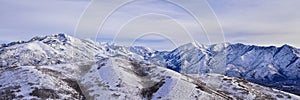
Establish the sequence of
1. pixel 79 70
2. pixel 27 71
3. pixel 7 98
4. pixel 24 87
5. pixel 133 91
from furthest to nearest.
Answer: pixel 79 70, pixel 27 71, pixel 133 91, pixel 24 87, pixel 7 98

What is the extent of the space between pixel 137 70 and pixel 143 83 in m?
15.1

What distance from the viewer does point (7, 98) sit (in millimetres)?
77812

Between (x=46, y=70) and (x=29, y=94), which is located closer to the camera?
(x=29, y=94)

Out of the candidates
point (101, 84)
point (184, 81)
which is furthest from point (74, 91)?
point (184, 81)

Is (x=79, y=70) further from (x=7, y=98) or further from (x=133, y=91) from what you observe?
(x=7, y=98)

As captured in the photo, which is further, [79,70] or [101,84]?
[79,70]

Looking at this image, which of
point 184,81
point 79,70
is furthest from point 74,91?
point 184,81

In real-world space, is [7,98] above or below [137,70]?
below

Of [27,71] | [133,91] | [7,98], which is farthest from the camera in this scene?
[27,71]

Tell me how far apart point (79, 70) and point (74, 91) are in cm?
2168

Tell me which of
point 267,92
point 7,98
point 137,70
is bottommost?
point 267,92

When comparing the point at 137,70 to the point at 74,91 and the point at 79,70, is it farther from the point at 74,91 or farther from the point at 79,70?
the point at 74,91

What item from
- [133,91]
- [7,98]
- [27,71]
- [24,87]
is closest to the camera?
[7,98]

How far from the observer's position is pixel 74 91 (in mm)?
87312
